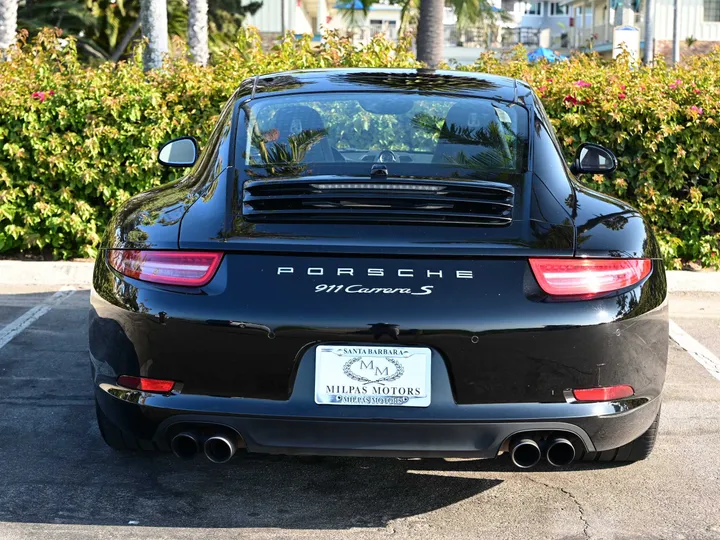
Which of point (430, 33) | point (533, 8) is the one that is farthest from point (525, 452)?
point (533, 8)

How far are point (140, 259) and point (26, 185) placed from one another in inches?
231

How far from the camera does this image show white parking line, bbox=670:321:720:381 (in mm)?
6055

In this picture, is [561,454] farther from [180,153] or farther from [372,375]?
[180,153]

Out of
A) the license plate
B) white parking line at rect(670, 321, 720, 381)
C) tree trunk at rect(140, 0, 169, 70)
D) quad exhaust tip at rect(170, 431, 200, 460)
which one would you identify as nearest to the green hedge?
white parking line at rect(670, 321, 720, 381)

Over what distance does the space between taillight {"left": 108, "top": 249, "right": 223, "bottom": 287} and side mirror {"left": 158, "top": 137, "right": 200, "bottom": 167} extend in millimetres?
1562

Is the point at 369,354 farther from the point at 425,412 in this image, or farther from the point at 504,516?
the point at 504,516

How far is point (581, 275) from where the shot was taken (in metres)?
3.31

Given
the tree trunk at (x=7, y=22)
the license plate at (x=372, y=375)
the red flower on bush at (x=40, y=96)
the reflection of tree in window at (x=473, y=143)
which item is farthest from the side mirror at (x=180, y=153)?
the tree trunk at (x=7, y=22)

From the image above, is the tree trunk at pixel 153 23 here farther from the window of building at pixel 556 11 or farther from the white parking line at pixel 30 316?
the window of building at pixel 556 11

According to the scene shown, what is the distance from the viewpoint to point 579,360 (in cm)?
328

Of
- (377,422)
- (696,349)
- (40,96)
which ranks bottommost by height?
(696,349)

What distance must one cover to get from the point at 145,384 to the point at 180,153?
1900 millimetres

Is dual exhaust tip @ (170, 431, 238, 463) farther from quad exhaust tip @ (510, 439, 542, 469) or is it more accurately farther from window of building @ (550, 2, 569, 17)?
window of building @ (550, 2, 569, 17)

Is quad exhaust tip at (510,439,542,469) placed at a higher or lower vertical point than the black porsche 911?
lower
